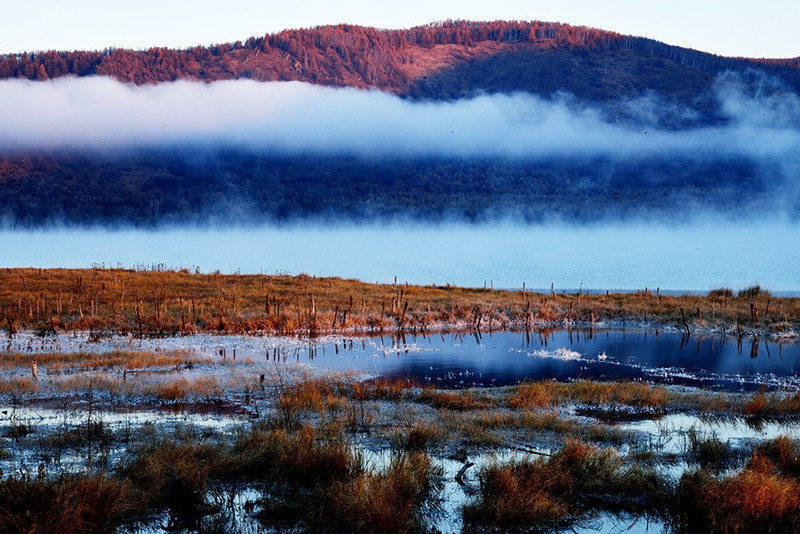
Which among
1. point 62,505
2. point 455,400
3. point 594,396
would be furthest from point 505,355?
point 62,505

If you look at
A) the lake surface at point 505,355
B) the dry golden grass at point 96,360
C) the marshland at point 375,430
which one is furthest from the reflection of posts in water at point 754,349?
the dry golden grass at point 96,360

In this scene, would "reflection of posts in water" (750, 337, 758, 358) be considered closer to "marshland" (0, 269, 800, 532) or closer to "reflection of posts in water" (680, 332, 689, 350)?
"marshland" (0, 269, 800, 532)

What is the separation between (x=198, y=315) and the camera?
43.1 metres

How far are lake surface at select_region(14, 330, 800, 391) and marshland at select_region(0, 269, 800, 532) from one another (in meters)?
0.19

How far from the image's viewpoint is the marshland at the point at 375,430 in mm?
11984

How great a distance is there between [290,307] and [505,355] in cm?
1683

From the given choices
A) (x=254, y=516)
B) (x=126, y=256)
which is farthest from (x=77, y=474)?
(x=126, y=256)

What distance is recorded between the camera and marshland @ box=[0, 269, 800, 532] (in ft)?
39.3

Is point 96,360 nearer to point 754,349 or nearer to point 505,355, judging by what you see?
point 505,355

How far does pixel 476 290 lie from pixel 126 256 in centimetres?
13205

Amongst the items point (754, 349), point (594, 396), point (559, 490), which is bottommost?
point (754, 349)

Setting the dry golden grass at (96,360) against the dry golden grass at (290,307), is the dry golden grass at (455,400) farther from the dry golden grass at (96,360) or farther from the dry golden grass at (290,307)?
the dry golden grass at (290,307)

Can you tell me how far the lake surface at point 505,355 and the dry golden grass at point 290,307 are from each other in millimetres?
3235

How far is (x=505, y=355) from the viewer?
35.6 meters
